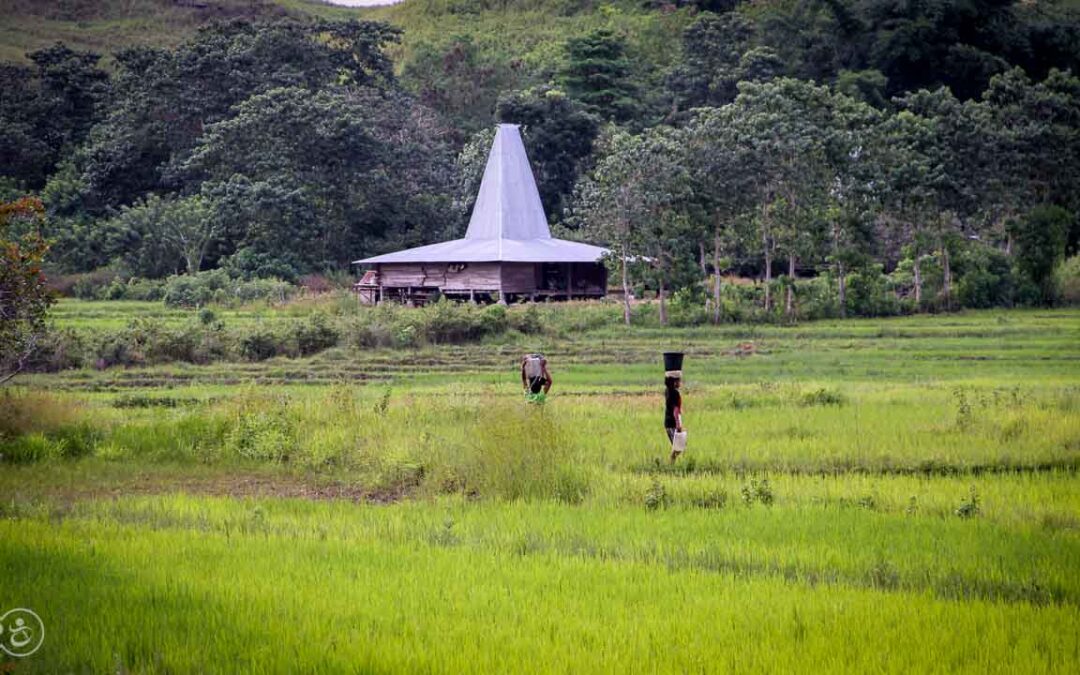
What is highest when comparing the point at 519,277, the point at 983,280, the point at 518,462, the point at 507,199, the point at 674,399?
the point at 507,199

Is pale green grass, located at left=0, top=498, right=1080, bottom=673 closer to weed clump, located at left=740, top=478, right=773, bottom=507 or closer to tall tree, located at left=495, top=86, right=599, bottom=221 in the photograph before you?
weed clump, located at left=740, top=478, right=773, bottom=507

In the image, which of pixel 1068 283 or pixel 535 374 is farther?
pixel 1068 283

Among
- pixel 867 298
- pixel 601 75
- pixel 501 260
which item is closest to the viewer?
pixel 867 298

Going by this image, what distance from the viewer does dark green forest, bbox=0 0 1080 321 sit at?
3741 centimetres

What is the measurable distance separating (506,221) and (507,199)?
1.10 m

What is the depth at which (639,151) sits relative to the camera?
120ft

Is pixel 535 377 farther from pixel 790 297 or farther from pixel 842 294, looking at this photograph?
pixel 842 294

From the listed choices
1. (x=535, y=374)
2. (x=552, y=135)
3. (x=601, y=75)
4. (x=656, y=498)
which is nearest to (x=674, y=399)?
(x=656, y=498)

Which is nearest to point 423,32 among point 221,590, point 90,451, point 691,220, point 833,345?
point 691,220

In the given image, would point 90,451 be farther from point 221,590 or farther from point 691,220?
point 691,220

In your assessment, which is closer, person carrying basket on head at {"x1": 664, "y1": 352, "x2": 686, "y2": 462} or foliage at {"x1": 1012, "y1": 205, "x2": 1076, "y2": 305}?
person carrying basket on head at {"x1": 664, "y1": 352, "x2": 686, "y2": 462}

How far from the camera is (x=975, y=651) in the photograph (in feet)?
21.8

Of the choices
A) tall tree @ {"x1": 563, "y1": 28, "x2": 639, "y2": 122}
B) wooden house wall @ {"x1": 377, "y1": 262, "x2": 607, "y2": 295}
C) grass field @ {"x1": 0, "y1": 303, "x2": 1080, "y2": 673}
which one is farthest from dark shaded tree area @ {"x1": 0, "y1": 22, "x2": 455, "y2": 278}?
grass field @ {"x1": 0, "y1": 303, "x2": 1080, "y2": 673}

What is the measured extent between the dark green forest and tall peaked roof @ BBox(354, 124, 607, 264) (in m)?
2.66
